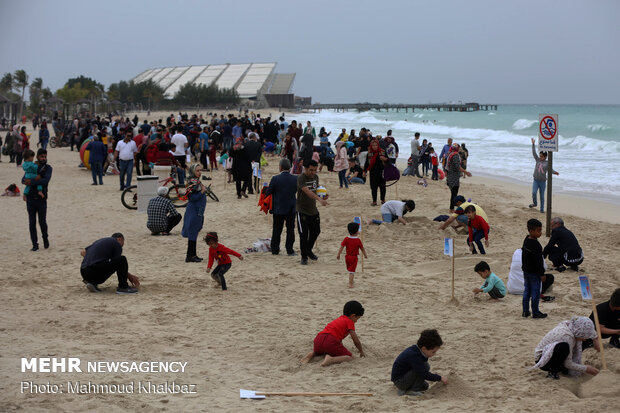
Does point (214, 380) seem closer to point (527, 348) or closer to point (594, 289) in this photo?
point (527, 348)

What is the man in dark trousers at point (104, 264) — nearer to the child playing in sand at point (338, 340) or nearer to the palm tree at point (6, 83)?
the child playing in sand at point (338, 340)

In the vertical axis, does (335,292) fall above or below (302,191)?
below

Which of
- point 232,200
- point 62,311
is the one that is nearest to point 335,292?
point 62,311

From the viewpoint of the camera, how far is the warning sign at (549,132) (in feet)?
40.7

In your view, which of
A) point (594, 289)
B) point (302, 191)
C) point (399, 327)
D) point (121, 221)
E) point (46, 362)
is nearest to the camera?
point (46, 362)

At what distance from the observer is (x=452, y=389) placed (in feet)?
19.2

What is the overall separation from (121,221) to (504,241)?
801cm

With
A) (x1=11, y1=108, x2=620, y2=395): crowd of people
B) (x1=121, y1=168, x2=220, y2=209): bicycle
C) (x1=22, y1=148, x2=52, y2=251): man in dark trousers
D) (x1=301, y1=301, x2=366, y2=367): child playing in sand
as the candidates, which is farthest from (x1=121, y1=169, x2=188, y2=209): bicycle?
(x1=301, y1=301, x2=366, y2=367): child playing in sand

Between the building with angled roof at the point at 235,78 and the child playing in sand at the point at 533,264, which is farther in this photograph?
the building with angled roof at the point at 235,78

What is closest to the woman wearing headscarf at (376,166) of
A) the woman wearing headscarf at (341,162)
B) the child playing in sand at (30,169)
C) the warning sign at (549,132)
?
the woman wearing headscarf at (341,162)

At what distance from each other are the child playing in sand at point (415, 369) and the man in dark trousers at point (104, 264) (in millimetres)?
4393

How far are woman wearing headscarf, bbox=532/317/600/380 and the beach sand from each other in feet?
0.36

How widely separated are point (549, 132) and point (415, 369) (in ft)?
26.6

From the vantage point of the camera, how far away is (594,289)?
9.15 m
